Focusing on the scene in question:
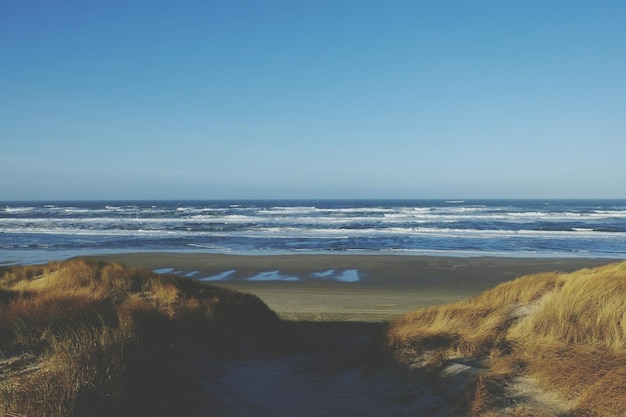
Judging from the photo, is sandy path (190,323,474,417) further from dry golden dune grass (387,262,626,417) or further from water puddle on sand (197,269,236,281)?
water puddle on sand (197,269,236,281)

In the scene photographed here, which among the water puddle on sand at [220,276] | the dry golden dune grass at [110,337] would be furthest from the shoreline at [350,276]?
the dry golden dune grass at [110,337]

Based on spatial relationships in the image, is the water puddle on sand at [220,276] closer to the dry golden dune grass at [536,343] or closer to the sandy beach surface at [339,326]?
the sandy beach surface at [339,326]

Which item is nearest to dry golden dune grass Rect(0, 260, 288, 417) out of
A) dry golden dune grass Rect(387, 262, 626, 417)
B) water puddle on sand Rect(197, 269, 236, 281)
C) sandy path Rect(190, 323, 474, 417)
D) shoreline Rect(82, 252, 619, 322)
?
sandy path Rect(190, 323, 474, 417)

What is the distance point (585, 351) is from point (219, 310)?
20.4 ft

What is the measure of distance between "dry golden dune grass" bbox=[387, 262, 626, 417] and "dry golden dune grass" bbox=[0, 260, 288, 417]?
10.4ft

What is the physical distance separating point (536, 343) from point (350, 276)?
1412 centimetres

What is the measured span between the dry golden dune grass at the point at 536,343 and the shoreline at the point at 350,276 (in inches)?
192

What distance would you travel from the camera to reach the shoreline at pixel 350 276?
14141mm

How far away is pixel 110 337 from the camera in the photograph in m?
5.29

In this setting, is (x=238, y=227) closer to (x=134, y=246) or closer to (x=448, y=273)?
(x=134, y=246)

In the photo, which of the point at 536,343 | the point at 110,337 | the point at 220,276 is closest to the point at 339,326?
the point at 536,343

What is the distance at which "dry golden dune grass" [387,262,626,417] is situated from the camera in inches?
175

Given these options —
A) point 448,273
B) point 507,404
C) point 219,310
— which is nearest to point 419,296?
point 448,273

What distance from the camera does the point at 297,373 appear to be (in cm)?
755
